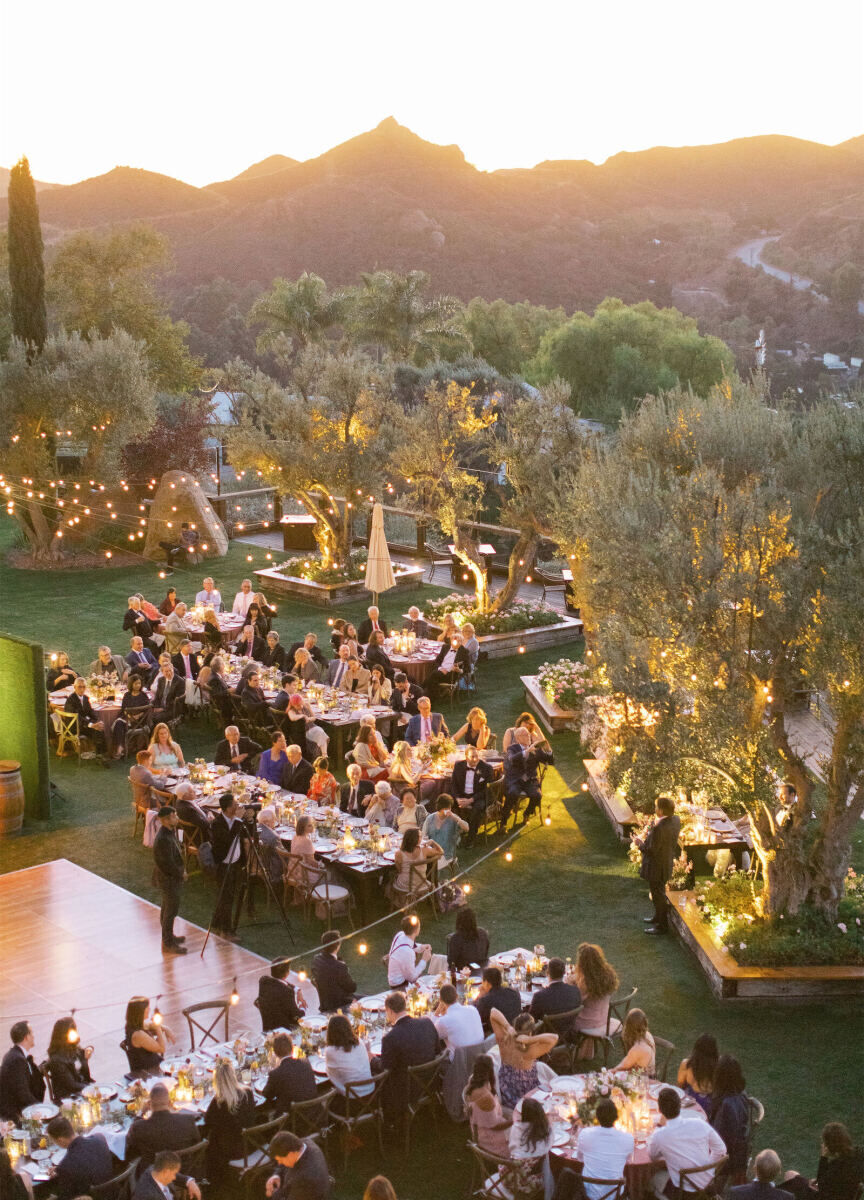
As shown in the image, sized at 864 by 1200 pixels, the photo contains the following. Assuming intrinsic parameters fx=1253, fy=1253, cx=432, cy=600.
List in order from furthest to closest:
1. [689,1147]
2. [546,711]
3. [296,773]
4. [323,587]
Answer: [323,587] → [546,711] → [296,773] → [689,1147]

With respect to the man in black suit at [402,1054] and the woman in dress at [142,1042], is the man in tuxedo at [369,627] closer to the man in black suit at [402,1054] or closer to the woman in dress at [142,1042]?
the woman in dress at [142,1042]

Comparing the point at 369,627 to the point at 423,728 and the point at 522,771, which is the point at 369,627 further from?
the point at 522,771

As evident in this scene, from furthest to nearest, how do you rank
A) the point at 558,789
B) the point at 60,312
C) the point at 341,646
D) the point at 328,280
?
the point at 328,280
the point at 60,312
the point at 341,646
the point at 558,789

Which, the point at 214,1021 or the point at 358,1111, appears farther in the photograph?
the point at 214,1021

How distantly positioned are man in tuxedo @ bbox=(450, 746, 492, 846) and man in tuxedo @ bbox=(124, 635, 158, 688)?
18.2 feet

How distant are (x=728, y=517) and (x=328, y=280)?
86.5m

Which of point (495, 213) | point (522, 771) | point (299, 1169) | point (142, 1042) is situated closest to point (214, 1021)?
point (142, 1042)

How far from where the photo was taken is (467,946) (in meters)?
10.1

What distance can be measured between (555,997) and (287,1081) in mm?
2151

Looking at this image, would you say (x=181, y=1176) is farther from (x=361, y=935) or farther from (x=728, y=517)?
(x=728, y=517)

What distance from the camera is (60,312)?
43562 millimetres

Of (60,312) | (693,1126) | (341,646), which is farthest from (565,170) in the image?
(693,1126)

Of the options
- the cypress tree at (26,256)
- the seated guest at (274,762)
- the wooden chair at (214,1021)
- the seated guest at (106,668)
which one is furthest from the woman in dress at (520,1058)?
the cypress tree at (26,256)

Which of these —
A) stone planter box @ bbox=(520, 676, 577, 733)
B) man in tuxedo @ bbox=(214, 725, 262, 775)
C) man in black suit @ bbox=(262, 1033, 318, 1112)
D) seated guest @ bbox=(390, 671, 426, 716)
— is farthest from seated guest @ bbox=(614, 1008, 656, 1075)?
stone planter box @ bbox=(520, 676, 577, 733)
